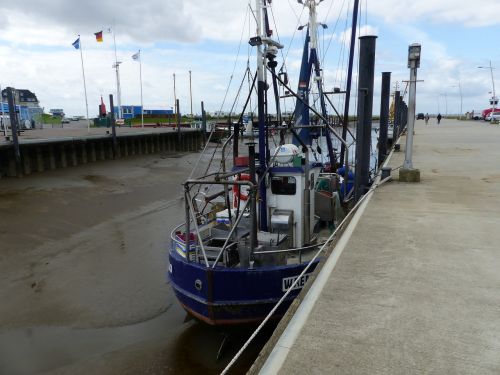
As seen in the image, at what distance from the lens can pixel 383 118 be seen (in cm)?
1852

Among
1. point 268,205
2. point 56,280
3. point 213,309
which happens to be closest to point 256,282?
point 213,309

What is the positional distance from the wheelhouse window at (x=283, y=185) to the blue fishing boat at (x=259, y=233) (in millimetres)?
20

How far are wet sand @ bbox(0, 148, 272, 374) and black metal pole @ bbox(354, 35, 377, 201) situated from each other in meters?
5.26

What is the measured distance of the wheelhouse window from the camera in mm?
8047

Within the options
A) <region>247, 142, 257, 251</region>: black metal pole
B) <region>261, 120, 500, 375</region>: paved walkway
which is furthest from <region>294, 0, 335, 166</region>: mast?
<region>247, 142, 257, 251</region>: black metal pole

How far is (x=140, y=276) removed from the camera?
9898mm

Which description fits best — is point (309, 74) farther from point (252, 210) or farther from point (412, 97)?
point (252, 210)

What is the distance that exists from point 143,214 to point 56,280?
21.5 ft

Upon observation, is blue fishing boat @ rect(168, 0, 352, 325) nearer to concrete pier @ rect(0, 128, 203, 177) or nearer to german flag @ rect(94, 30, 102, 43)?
concrete pier @ rect(0, 128, 203, 177)

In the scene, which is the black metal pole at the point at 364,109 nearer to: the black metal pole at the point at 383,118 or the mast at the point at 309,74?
the mast at the point at 309,74

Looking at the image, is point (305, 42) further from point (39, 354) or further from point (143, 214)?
point (39, 354)

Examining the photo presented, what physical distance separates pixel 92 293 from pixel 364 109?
7.80 m

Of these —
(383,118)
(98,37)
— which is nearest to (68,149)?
(98,37)

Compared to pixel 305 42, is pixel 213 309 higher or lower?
lower
